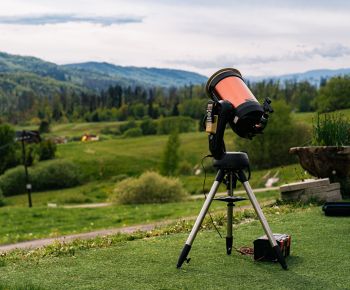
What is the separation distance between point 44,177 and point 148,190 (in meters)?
43.5

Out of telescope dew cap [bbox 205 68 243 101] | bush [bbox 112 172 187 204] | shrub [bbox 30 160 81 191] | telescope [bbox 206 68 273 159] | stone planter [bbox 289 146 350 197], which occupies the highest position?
telescope dew cap [bbox 205 68 243 101]

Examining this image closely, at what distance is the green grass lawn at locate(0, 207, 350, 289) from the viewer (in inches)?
242

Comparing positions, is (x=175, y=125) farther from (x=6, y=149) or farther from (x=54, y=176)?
(x=54, y=176)

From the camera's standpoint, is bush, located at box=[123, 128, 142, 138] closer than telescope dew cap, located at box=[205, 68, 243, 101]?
No

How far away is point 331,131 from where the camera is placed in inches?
492

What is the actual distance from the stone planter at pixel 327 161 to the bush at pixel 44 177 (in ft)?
223

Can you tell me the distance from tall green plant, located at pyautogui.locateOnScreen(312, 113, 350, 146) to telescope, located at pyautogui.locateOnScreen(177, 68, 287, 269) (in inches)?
241

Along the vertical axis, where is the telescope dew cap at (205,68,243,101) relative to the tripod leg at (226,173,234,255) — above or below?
above

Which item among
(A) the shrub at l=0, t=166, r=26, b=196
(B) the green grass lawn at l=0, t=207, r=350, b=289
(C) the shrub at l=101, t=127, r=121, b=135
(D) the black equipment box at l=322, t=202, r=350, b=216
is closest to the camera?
(B) the green grass lawn at l=0, t=207, r=350, b=289

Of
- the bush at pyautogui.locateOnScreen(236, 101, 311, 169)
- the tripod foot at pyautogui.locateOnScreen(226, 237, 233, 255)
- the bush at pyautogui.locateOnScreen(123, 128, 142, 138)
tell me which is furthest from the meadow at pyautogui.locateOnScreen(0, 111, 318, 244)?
the bush at pyautogui.locateOnScreen(123, 128, 142, 138)

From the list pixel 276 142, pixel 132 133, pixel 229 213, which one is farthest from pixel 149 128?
pixel 229 213

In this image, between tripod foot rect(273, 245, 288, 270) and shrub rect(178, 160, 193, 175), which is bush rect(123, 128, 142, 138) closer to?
shrub rect(178, 160, 193, 175)

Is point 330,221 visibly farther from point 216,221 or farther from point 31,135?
point 31,135

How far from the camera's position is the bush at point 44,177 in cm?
7688
